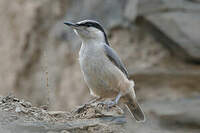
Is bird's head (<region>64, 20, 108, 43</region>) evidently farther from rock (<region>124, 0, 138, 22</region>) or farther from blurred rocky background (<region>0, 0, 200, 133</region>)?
rock (<region>124, 0, 138, 22</region>)

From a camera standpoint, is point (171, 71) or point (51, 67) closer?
point (171, 71)

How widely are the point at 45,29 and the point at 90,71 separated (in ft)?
20.3

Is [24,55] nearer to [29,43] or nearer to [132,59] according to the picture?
[29,43]

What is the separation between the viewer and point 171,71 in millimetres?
9609

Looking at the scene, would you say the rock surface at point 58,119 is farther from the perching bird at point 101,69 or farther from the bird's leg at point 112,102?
the perching bird at point 101,69

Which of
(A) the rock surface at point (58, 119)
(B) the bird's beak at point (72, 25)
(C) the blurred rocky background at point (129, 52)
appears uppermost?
(B) the bird's beak at point (72, 25)

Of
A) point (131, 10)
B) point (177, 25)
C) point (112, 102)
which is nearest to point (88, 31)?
point (112, 102)

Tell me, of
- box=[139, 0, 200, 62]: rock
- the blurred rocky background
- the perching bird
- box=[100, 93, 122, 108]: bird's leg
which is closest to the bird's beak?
the perching bird

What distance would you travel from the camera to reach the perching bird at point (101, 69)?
5.77 m

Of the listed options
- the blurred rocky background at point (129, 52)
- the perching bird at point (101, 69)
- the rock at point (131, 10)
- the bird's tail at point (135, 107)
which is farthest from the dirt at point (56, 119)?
the rock at point (131, 10)

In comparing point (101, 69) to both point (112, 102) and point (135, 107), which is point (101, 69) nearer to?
point (112, 102)

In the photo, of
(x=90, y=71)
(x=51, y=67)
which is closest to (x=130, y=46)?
(x=51, y=67)

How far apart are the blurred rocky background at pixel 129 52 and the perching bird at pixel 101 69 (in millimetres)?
2445

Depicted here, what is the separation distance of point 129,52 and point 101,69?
4382 millimetres
